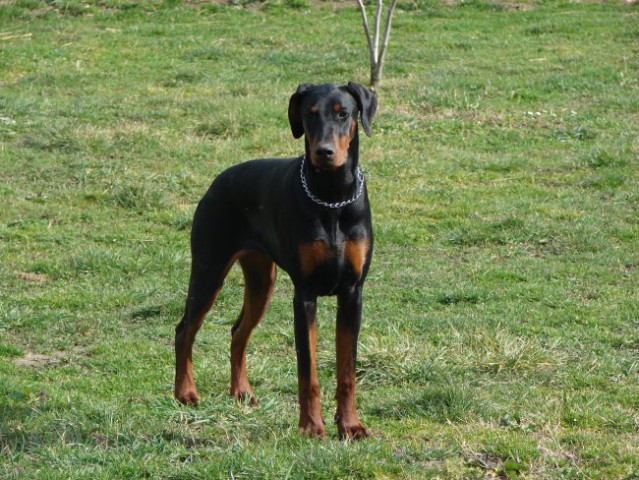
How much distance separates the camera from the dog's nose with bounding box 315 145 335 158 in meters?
5.15

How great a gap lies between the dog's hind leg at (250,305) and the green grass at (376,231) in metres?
0.18

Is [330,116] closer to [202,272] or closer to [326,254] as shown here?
[326,254]

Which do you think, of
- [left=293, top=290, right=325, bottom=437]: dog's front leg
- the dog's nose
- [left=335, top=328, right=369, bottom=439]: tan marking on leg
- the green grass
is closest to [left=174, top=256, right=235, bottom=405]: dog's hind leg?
the green grass

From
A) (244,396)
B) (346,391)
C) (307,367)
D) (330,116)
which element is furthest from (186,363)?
(330,116)

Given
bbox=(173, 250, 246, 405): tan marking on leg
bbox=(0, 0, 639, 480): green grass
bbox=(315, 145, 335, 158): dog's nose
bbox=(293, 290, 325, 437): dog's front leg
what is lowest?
bbox=(0, 0, 639, 480): green grass

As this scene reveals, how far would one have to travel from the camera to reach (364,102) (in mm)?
5492

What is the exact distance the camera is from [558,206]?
10555mm

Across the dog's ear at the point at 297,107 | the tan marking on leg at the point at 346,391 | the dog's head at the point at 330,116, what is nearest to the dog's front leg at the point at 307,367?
the tan marking on leg at the point at 346,391

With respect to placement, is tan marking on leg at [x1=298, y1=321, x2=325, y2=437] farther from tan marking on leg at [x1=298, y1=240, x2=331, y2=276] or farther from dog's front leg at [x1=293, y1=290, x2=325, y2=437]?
tan marking on leg at [x1=298, y1=240, x2=331, y2=276]

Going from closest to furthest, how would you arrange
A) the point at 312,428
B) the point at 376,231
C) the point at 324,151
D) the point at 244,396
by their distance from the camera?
1. the point at 324,151
2. the point at 312,428
3. the point at 244,396
4. the point at 376,231

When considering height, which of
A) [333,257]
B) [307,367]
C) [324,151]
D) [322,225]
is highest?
[324,151]

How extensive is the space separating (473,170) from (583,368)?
5.35m

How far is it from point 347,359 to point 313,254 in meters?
0.55

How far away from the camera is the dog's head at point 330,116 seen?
519 cm
